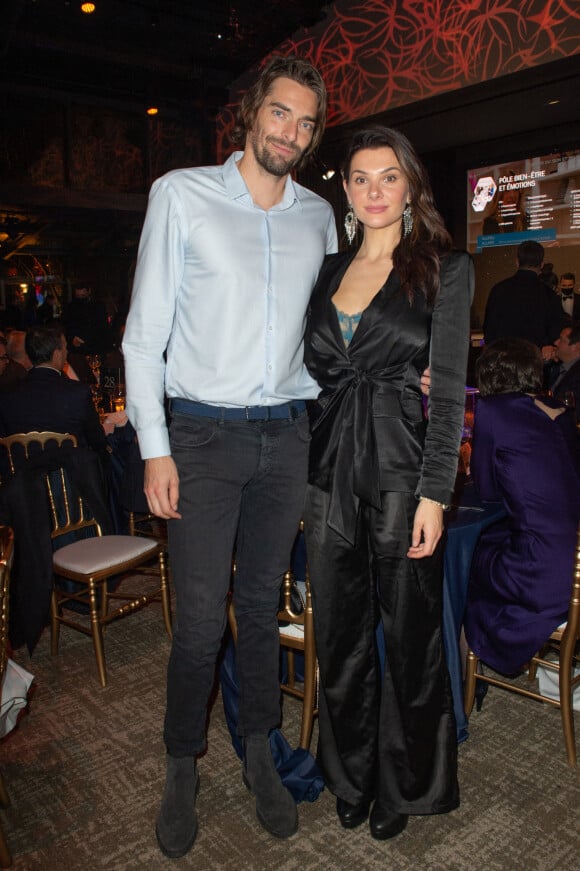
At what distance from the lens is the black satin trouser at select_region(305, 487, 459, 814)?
1617mm

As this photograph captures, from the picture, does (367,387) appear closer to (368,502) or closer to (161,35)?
(368,502)

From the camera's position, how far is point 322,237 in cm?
183

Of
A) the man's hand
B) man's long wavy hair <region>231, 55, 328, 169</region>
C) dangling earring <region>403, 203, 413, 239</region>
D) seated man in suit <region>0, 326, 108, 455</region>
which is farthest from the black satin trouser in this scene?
seated man in suit <region>0, 326, 108, 455</region>

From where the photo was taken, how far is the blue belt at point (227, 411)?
165 centimetres

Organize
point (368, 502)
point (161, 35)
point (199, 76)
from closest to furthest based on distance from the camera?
point (368, 502)
point (161, 35)
point (199, 76)

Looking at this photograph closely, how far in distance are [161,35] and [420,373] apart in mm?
6192

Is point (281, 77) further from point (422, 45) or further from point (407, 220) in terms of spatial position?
point (422, 45)

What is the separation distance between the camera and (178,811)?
1.71 metres

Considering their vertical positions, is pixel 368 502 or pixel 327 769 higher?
pixel 368 502

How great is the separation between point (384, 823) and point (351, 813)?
0.29 ft

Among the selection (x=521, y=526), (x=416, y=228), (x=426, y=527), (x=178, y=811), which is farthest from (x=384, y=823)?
(x=416, y=228)

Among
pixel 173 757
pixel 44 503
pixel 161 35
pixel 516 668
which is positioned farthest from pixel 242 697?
pixel 161 35

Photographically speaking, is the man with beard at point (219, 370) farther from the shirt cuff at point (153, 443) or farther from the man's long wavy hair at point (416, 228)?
the man's long wavy hair at point (416, 228)

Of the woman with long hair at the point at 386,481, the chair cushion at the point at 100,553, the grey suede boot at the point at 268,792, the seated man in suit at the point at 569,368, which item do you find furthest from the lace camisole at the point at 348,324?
the seated man in suit at the point at 569,368
